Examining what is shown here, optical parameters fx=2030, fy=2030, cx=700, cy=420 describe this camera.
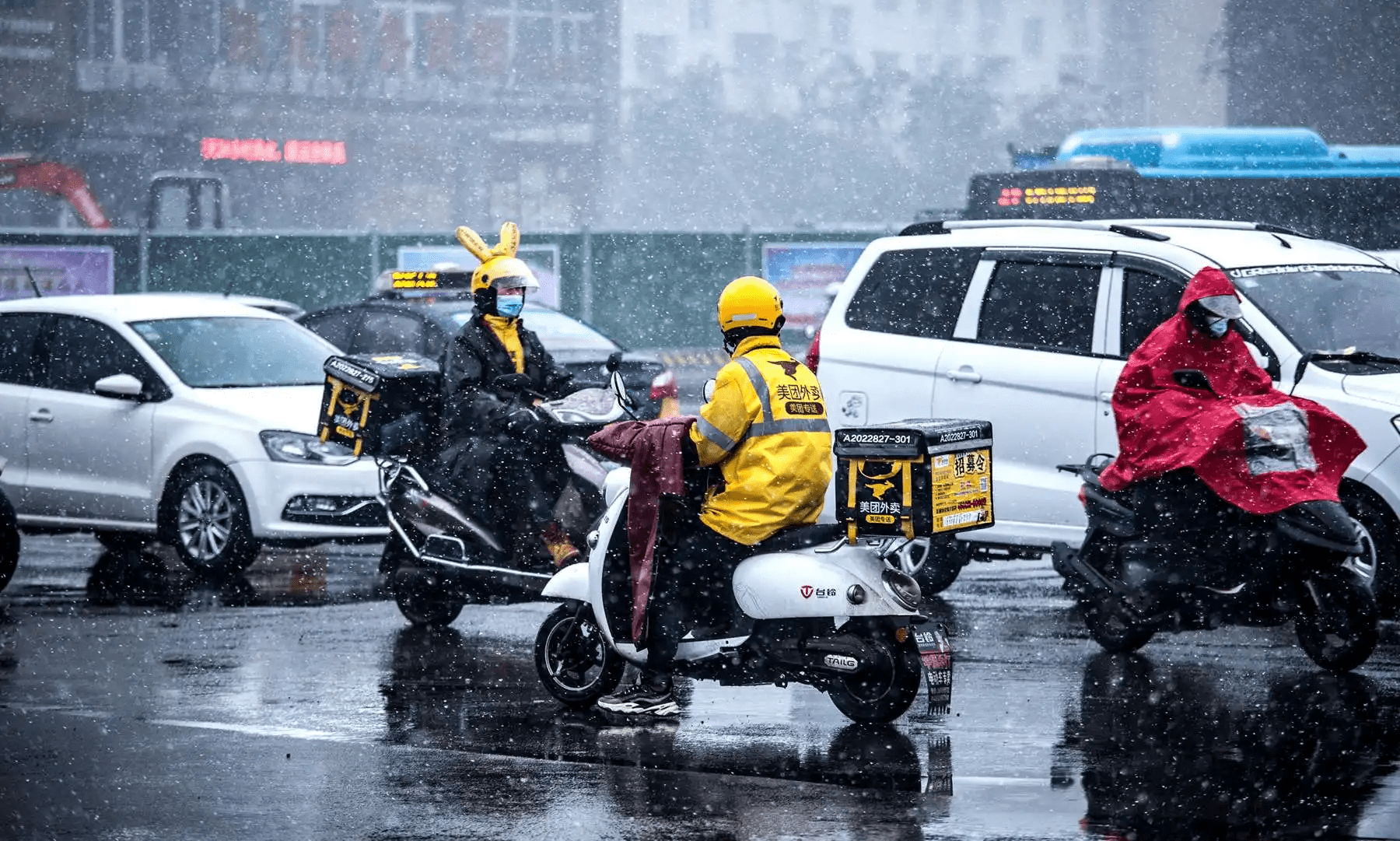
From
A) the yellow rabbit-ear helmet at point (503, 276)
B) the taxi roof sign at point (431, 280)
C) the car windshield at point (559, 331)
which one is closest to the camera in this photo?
the yellow rabbit-ear helmet at point (503, 276)

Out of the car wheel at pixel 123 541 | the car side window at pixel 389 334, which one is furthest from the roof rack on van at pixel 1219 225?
the car wheel at pixel 123 541

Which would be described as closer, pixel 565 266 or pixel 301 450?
pixel 301 450

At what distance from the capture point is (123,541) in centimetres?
1412

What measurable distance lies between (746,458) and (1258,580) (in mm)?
2586

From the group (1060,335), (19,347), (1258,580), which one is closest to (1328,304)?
(1060,335)

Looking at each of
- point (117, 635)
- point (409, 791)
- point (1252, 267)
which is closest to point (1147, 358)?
point (1252, 267)

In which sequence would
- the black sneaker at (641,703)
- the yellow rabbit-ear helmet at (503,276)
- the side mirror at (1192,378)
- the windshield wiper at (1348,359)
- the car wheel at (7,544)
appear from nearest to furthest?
the black sneaker at (641,703) → the side mirror at (1192,378) → the windshield wiper at (1348,359) → the yellow rabbit-ear helmet at (503,276) → the car wheel at (7,544)

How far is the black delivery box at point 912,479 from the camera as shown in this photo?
739 cm

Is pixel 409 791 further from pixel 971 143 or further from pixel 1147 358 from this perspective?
pixel 971 143

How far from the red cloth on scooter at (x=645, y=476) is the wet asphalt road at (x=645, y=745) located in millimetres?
577

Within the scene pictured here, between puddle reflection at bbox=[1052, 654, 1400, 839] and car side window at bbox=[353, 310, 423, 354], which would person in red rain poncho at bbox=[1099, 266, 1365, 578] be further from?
car side window at bbox=[353, 310, 423, 354]

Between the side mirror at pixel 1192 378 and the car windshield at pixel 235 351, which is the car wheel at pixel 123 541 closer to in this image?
the car windshield at pixel 235 351

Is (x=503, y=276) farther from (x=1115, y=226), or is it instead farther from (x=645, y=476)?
(x=1115, y=226)

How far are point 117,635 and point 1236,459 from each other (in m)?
5.59
